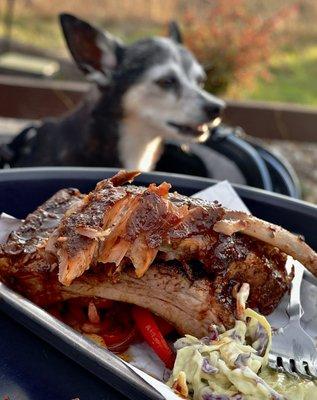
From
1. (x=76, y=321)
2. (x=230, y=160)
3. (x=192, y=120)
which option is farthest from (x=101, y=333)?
(x=192, y=120)

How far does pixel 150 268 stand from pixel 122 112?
8.88 feet

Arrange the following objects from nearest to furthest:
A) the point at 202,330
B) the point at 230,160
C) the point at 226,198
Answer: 1. the point at 202,330
2. the point at 226,198
3. the point at 230,160

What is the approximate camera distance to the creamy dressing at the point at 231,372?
66.4 inches

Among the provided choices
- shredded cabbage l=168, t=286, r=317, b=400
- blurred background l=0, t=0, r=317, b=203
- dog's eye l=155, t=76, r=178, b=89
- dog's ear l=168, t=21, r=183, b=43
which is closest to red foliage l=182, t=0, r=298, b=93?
blurred background l=0, t=0, r=317, b=203

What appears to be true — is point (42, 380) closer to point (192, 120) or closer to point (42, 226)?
point (42, 226)

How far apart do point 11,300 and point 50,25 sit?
12.7 meters

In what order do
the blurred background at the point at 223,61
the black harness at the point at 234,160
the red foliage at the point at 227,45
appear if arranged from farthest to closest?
the red foliage at the point at 227,45
the blurred background at the point at 223,61
the black harness at the point at 234,160

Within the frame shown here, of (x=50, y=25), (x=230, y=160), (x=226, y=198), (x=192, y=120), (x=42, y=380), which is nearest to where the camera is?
(x=42, y=380)

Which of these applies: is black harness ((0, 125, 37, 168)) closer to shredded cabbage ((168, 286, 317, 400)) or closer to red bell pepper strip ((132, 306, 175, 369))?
red bell pepper strip ((132, 306, 175, 369))

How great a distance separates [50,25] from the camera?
13727 mm

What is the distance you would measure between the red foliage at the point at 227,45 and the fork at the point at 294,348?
6801 millimetres

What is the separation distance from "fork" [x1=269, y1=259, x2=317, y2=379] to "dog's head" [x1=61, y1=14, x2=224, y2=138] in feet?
7.89

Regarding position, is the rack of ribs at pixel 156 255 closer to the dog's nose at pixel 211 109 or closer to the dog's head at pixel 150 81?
the dog's head at pixel 150 81

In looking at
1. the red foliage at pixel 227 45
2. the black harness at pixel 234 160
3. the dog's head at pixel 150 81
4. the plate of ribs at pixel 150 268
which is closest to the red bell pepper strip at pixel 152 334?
the plate of ribs at pixel 150 268
